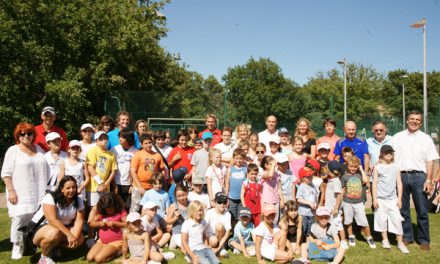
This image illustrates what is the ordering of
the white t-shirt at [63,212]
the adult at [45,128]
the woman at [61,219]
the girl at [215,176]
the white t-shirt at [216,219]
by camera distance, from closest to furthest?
the woman at [61,219]
the white t-shirt at [63,212]
the white t-shirt at [216,219]
the adult at [45,128]
the girl at [215,176]

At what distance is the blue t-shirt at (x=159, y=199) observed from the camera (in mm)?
5609

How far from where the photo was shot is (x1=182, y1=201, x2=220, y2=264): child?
491 cm

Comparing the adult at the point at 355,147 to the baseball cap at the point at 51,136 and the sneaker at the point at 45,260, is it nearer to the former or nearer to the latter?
the baseball cap at the point at 51,136

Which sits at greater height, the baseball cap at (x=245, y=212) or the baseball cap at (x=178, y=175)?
the baseball cap at (x=178, y=175)

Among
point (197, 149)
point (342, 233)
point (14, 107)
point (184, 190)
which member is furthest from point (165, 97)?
point (342, 233)

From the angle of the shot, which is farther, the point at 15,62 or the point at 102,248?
the point at 15,62

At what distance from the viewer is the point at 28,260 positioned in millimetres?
4988

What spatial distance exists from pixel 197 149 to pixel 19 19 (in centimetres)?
997

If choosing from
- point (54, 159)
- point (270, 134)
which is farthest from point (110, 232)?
point (270, 134)

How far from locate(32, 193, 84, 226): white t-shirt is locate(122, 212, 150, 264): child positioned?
778 millimetres

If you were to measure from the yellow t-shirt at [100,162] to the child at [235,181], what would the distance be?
1.79 m

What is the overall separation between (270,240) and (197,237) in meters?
1.01

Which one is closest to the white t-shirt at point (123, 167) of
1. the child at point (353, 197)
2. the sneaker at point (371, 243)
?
the child at point (353, 197)

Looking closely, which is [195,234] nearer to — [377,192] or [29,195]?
[29,195]
